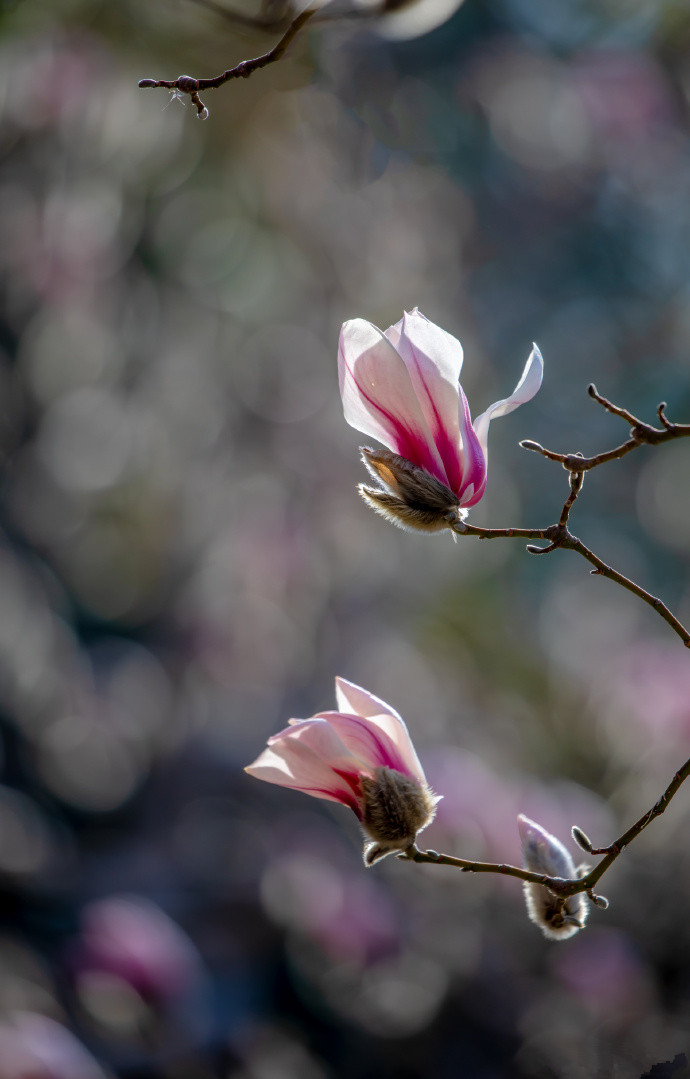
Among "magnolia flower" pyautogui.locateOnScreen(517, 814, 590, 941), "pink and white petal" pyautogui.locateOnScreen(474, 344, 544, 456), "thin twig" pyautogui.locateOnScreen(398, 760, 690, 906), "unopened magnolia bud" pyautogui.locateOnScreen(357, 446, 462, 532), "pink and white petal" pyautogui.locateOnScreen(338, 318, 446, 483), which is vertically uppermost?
"pink and white petal" pyautogui.locateOnScreen(474, 344, 544, 456)

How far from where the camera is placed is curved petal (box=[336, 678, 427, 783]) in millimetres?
461

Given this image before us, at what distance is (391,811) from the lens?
1.53 feet

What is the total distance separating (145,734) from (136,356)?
3.39 feet

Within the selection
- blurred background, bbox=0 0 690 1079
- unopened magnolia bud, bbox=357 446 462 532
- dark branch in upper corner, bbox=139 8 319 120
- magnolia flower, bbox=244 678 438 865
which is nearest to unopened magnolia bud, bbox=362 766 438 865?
magnolia flower, bbox=244 678 438 865

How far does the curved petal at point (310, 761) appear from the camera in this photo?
0.45 metres

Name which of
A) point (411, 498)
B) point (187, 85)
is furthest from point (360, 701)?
point (187, 85)

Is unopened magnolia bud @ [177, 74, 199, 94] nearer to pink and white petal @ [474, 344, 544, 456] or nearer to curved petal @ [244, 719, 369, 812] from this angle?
pink and white petal @ [474, 344, 544, 456]

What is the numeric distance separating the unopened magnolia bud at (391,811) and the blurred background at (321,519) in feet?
3.05

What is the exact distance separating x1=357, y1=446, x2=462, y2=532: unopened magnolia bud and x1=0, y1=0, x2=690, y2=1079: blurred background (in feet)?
3.24

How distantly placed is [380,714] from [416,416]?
0.16 m

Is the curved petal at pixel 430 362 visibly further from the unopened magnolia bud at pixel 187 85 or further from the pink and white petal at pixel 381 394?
the unopened magnolia bud at pixel 187 85

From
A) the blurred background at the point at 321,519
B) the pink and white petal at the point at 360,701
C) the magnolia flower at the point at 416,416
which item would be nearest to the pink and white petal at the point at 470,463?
the magnolia flower at the point at 416,416

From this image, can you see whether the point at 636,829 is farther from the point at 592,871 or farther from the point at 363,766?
the point at 363,766

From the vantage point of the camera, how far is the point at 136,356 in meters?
2.41
